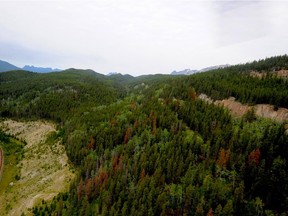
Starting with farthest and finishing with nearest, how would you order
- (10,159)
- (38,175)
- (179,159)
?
1. (10,159)
2. (38,175)
3. (179,159)

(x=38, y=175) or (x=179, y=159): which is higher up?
(x=179, y=159)

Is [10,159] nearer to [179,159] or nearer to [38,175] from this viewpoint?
[38,175]

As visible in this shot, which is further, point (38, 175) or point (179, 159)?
point (38, 175)

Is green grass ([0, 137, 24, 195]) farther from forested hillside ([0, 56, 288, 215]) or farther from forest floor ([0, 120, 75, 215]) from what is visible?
forested hillside ([0, 56, 288, 215])

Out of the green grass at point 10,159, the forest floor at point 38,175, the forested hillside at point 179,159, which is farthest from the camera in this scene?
the green grass at point 10,159

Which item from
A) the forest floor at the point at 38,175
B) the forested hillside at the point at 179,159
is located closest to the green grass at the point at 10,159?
the forest floor at the point at 38,175

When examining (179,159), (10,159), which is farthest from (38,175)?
(179,159)

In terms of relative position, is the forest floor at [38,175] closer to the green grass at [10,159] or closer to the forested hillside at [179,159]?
the green grass at [10,159]

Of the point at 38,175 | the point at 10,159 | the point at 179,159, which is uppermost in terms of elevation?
the point at 179,159
